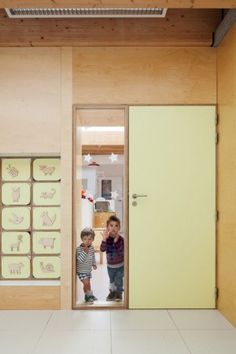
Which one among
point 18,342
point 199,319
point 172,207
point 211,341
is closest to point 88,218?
point 172,207

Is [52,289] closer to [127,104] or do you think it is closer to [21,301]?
[21,301]

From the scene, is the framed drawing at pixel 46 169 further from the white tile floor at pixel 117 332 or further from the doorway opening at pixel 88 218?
the white tile floor at pixel 117 332

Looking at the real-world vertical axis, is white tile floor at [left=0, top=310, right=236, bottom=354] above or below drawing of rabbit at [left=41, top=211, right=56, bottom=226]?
below

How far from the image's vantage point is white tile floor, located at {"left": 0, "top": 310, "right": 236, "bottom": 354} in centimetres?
270

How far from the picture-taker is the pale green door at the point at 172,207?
3602 millimetres

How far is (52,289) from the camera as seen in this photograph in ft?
11.8

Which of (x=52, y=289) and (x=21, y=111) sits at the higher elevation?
(x=21, y=111)

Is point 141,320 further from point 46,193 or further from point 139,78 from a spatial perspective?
point 139,78

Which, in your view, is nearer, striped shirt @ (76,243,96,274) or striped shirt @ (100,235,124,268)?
striped shirt @ (76,243,96,274)

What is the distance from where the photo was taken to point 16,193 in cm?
387

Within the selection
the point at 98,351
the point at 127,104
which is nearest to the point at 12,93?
the point at 127,104

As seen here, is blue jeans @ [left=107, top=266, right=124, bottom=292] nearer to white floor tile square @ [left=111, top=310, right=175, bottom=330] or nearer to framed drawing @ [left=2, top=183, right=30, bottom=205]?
white floor tile square @ [left=111, top=310, right=175, bottom=330]

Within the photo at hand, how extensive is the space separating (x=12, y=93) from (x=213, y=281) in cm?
262

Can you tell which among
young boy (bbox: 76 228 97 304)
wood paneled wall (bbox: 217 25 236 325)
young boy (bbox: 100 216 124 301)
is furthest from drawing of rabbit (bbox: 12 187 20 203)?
wood paneled wall (bbox: 217 25 236 325)
